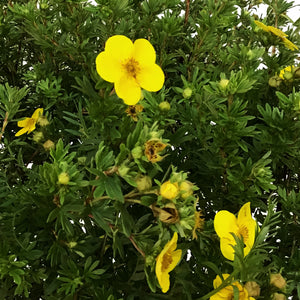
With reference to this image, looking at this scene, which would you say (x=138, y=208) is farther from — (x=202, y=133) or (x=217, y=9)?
(x=217, y=9)

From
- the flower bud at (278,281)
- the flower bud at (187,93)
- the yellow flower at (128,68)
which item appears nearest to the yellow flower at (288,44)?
the flower bud at (187,93)

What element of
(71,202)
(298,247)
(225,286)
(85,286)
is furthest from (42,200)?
(298,247)

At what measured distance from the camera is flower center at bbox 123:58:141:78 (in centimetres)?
81

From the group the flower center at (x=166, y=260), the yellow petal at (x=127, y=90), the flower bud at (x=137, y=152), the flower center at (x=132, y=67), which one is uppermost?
the flower center at (x=132, y=67)

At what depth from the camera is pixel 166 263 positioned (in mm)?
811

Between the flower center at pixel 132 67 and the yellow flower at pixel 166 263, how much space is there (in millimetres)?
266

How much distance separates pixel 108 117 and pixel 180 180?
18 centimetres

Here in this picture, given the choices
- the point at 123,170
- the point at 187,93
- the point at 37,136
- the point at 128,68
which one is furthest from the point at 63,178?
the point at 187,93

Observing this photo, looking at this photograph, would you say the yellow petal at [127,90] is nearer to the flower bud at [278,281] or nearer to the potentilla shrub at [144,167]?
the potentilla shrub at [144,167]

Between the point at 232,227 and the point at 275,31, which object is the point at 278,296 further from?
the point at 275,31

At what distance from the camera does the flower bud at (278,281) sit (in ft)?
2.71

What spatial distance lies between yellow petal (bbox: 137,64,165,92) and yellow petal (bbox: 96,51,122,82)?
2.2 inches

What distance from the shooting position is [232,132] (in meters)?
0.95

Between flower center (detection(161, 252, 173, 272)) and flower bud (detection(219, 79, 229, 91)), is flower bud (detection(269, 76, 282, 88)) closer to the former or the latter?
flower bud (detection(219, 79, 229, 91))
